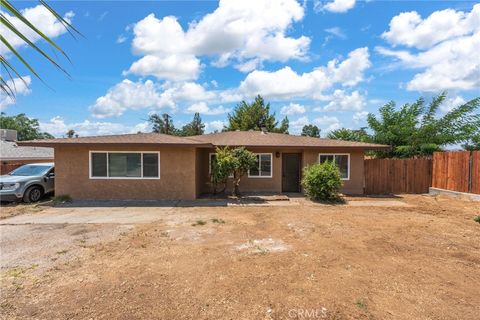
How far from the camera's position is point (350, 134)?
25328 millimetres

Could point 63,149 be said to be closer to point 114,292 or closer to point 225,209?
point 225,209

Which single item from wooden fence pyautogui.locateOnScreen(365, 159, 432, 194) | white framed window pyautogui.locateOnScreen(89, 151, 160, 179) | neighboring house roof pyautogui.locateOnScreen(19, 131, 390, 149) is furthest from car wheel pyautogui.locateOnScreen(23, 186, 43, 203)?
wooden fence pyautogui.locateOnScreen(365, 159, 432, 194)

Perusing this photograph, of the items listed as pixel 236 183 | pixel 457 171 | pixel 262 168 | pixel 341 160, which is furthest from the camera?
pixel 341 160

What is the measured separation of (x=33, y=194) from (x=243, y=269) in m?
11.0

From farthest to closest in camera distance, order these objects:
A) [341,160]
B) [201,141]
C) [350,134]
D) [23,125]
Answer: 1. [23,125]
2. [350,134]
3. [341,160]
4. [201,141]

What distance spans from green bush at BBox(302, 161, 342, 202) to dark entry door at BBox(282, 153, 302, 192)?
2334 millimetres

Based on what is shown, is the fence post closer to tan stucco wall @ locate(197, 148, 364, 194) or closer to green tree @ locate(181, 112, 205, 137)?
tan stucco wall @ locate(197, 148, 364, 194)

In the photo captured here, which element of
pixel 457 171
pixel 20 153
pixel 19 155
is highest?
pixel 20 153

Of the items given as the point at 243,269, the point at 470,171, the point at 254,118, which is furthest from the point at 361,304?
the point at 254,118

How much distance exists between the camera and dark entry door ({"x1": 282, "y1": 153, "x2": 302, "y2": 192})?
1544 cm

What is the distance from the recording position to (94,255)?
6.21m

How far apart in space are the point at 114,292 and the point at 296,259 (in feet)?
10.4

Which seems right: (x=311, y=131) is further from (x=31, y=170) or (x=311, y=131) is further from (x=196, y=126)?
(x=31, y=170)

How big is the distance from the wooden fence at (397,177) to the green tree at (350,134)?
6.47 meters
